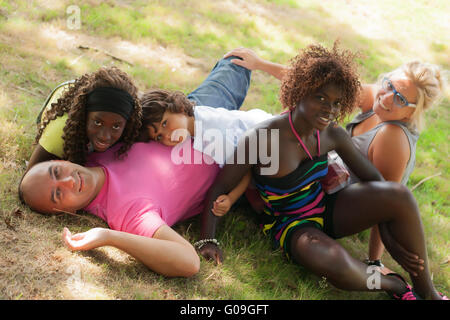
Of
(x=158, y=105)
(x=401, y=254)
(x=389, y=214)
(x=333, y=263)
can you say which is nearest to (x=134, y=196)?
(x=158, y=105)

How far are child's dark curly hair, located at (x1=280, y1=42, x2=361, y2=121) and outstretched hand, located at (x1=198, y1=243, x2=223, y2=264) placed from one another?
3.53 feet

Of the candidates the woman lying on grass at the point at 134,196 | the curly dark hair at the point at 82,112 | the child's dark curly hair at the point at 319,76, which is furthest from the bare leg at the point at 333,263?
the curly dark hair at the point at 82,112

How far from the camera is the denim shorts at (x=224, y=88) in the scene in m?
3.70

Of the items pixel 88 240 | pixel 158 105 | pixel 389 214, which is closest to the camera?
pixel 88 240

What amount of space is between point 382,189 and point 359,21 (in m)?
5.49

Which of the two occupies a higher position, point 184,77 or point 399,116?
point 399,116

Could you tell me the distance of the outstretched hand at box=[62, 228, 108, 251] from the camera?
7.84 feet

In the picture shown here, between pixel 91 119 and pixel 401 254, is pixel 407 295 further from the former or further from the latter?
pixel 91 119

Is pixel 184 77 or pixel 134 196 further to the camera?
pixel 184 77

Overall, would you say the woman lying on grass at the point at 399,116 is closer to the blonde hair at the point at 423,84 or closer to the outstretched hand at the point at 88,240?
the blonde hair at the point at 423,84

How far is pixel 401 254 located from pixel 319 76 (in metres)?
1.30

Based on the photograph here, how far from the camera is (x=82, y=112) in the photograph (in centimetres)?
273
